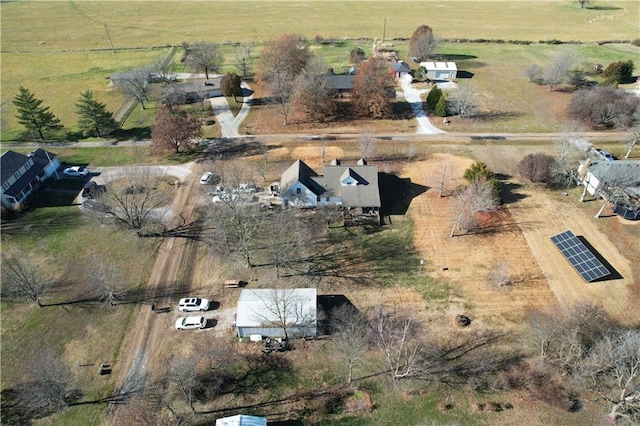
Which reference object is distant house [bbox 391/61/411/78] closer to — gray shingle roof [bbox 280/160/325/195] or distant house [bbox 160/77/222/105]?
distant house [bbox 160/77/222/105]

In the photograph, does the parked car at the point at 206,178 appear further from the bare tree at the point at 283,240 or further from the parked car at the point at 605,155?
the parked car at the point at 605,155

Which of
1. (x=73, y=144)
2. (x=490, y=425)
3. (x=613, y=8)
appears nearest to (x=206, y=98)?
(x=73, y=144)

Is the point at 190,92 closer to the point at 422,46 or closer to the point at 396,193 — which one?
the point at 396,193

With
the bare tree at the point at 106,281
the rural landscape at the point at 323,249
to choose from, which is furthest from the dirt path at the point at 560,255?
the bare tree at the point at 106,281

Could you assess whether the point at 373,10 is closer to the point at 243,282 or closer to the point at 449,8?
the point at 449,8

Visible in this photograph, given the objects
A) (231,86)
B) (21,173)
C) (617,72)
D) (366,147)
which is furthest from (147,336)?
(617,72)
